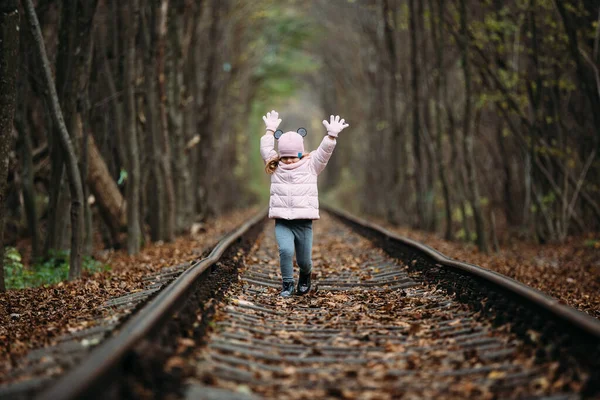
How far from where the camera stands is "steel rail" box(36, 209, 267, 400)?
3.42 meters

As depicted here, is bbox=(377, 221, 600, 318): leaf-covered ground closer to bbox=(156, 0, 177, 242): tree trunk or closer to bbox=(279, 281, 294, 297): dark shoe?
bbox=(279, 281, 294, 297): dark shoe

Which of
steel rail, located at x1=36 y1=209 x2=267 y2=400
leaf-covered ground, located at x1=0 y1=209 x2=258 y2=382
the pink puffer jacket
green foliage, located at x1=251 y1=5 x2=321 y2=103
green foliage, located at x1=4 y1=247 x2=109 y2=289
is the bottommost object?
green foliage, located at x1=4 y1=247 x2=109 y2=289

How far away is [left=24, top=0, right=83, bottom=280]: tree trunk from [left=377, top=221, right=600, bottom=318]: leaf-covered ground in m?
5.38

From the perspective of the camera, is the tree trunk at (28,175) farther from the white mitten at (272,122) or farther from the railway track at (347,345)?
the white mitten at (272,122)

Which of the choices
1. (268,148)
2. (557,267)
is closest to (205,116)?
(557,267)

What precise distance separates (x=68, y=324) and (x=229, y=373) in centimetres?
227

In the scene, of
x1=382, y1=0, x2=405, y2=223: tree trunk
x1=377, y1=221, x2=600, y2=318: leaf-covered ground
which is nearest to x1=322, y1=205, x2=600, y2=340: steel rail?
x1=377, y1=221, x2=600, y2=318: leaf-covered ground

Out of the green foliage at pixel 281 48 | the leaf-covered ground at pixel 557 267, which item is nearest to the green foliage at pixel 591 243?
the leaf-covered ground at pixel 557 267

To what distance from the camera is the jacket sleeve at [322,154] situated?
7641 mm

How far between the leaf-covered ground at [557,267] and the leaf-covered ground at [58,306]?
15.0ft

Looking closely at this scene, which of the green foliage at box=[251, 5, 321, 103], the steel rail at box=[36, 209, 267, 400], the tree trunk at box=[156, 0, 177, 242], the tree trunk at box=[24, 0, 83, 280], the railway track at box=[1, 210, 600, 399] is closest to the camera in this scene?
the steel rail at box=[36, 209, 267, 400]

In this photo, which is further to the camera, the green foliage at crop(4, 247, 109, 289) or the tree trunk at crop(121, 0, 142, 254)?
the tree trunk at crop(121, 0, 142, 254)

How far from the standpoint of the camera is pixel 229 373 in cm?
460

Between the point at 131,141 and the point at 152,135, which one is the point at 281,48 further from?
the point at 131,141
